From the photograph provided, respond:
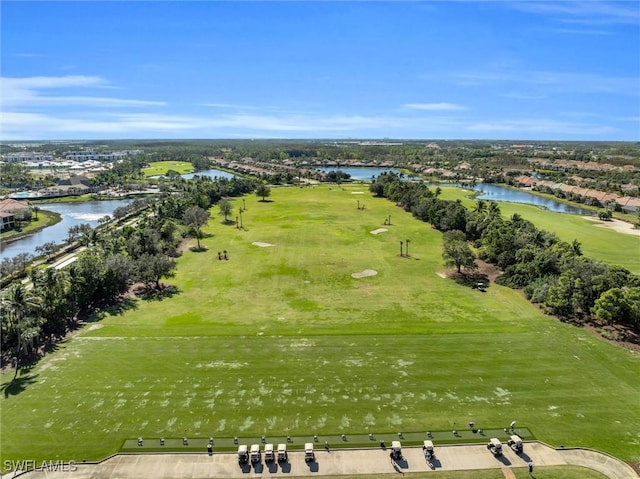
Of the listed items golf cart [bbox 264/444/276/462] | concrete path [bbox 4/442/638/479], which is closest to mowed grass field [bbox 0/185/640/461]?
concrete path [bbox 4/442/638/479]

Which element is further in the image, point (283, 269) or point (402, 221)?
point (402, 221)

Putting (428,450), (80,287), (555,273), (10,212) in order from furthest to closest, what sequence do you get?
(10,212)
(555,273)
(80,287)
(428,450)

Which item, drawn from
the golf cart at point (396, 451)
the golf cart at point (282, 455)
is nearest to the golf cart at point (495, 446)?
the golf cart at point (396, 451)

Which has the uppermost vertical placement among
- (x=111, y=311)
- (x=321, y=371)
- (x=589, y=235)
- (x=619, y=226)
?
(x=619, y=226)

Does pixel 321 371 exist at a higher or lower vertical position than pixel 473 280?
lower

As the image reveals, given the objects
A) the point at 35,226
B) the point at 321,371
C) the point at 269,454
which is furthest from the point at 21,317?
the point at 35,226

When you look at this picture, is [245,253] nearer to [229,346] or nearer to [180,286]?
[180,286]

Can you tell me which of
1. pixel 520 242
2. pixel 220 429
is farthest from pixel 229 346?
pixel 520 242

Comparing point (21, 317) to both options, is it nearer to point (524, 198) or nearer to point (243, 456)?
point (243, 456)
